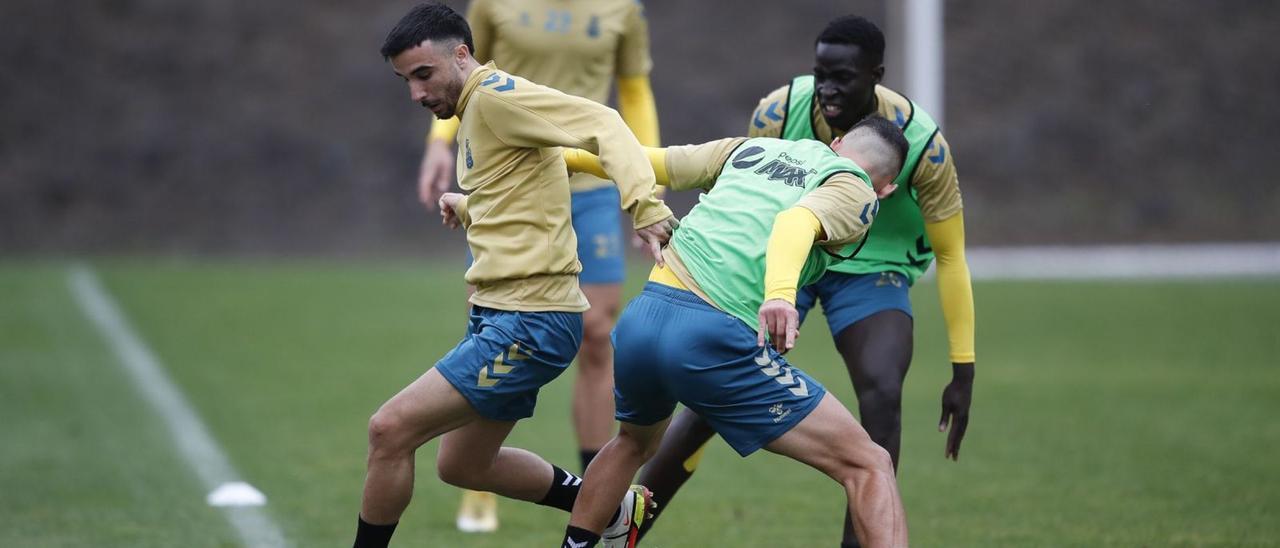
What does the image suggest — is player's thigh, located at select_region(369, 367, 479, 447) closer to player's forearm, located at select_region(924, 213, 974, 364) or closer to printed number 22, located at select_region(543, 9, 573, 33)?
player's forearm, located at select_region(924, 213, 974, 364)

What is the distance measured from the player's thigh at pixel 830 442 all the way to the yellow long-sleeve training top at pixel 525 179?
729 mm

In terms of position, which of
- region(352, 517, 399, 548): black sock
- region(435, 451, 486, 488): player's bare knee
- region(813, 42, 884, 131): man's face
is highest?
region(813, 42, 884, 131): man's face

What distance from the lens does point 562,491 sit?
16.9ft

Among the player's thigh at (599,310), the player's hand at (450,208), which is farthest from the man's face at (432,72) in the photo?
the player's thigh at (599,310)

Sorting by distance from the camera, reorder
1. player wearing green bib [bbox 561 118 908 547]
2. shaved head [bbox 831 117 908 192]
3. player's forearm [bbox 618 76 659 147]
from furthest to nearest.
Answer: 1. player's forearm [bbox 618 76 659 147]
2. shaved head [bbox 831 117 908 192]
3. player wearing green bib [bbox 561 118 908 547]

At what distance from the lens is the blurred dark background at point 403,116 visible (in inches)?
911

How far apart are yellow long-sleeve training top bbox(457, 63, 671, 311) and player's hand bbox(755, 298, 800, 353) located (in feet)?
1.55

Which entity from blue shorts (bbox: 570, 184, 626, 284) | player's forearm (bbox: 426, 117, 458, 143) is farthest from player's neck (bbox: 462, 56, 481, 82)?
blue shorts (bbox: 570, 184, 626, 284)

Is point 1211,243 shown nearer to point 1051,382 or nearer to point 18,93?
point 1051,382

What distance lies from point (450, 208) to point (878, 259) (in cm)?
156

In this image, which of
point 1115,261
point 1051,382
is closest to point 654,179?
point 1051,382

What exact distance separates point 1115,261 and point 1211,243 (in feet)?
10.0

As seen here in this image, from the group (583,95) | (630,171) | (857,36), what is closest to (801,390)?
(630,171)

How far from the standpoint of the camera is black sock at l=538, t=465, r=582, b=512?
5.14 meters
